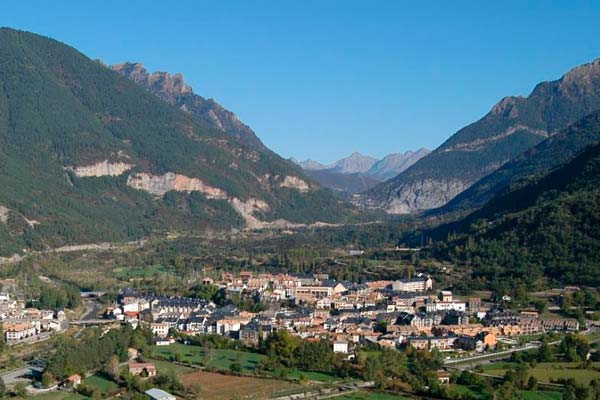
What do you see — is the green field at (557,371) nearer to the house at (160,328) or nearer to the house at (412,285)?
the house at (160,328)

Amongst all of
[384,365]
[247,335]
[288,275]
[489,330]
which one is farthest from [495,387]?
[288,275]

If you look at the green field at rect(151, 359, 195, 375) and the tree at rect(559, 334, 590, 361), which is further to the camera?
the tree at rect(559, 334, 590, 361)

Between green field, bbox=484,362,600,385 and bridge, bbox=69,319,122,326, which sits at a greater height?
bridge, bbox=69,319,122,326

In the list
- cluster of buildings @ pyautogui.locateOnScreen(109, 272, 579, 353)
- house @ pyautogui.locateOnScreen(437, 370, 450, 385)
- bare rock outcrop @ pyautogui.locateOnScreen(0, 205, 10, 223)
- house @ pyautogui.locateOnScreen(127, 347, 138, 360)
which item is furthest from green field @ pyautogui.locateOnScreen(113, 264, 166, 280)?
house @ pyautogui.locateOnScreen(437, 370, 450, 385)

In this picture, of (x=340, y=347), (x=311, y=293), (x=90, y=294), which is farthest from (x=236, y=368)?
(x=90, y=294)

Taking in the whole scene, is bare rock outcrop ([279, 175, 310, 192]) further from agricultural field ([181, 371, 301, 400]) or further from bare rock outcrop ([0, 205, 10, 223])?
agricultural field ([181, 371, 301, 400])

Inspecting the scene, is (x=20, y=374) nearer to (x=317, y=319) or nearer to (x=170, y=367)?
(x=170, y=367)

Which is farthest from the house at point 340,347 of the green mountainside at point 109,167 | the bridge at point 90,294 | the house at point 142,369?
the green mountainside at point 109,167

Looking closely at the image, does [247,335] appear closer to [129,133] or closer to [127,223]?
[127,223]
